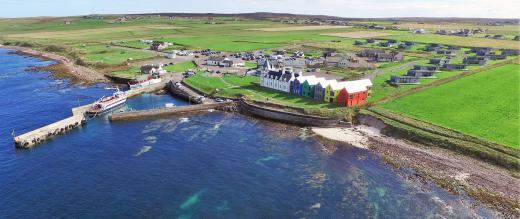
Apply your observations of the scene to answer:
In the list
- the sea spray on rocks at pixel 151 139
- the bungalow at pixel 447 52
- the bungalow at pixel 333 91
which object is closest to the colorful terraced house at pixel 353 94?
the bungalow at pixel 333 91

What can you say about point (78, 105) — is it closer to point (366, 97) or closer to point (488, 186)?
point (366, 97)

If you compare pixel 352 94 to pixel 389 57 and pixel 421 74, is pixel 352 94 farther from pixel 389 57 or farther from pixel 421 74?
pixel 389 57

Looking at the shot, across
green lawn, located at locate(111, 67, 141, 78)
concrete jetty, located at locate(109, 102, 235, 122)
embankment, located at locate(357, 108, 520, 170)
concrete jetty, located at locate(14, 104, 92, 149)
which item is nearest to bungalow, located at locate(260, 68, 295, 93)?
concrete jetty, located at locate(109, 102, 235, 122)

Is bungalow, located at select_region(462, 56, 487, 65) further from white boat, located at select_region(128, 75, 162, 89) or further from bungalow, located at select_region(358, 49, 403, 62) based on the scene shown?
white boat, located at select_region(128, 75, 162, 89)

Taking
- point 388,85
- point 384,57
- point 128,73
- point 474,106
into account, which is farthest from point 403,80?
point 128,73

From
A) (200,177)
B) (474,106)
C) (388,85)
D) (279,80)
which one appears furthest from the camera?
(388,85)

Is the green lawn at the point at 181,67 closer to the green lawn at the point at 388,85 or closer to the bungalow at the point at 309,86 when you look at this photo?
the bungalow at the point at 309,86
